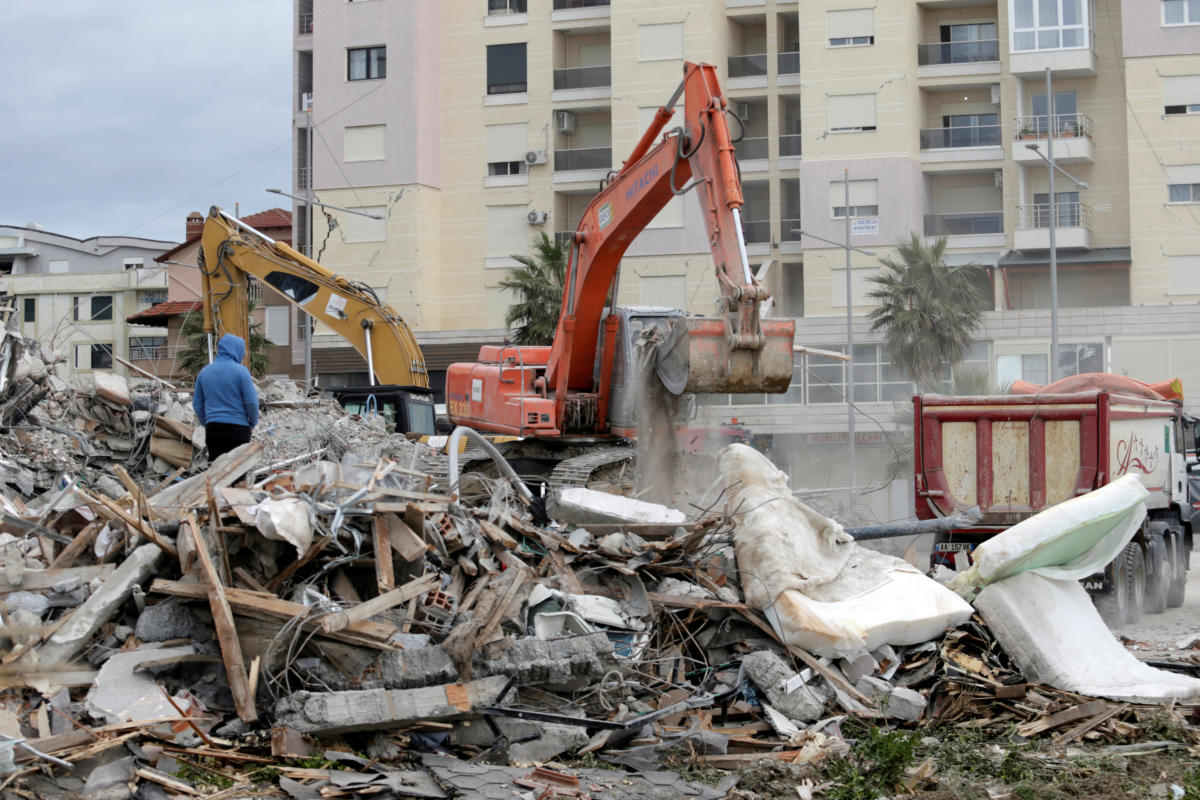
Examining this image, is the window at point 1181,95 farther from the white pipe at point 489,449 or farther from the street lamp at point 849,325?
the white pipe at point 489,449

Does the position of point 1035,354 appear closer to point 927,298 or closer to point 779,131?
point 927,298

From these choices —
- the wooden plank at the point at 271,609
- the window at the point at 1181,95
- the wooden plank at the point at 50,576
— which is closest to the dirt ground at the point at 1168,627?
the wooden plank at the point at 271,609

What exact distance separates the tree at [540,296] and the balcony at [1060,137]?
15321 mm

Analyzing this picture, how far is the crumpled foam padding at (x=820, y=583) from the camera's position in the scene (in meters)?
8.98

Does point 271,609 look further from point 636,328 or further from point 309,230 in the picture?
point 309,230

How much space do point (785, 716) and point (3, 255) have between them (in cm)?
7485

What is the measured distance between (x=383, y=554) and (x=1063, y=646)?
4.78 m

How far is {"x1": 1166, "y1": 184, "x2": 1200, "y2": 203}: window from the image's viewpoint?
4184 cm

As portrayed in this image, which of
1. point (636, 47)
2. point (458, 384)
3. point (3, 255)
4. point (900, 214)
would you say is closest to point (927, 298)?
point (900, 214)

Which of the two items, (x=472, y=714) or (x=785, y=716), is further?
(x=785, y=716)

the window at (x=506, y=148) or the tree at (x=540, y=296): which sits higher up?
the window at (x=506, y=148)

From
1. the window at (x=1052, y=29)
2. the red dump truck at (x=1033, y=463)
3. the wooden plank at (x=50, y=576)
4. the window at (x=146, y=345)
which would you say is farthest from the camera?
the window at (x=146, y=345)

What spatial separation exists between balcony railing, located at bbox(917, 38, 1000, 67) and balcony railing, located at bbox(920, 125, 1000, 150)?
219cm

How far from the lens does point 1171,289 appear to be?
41625mm
